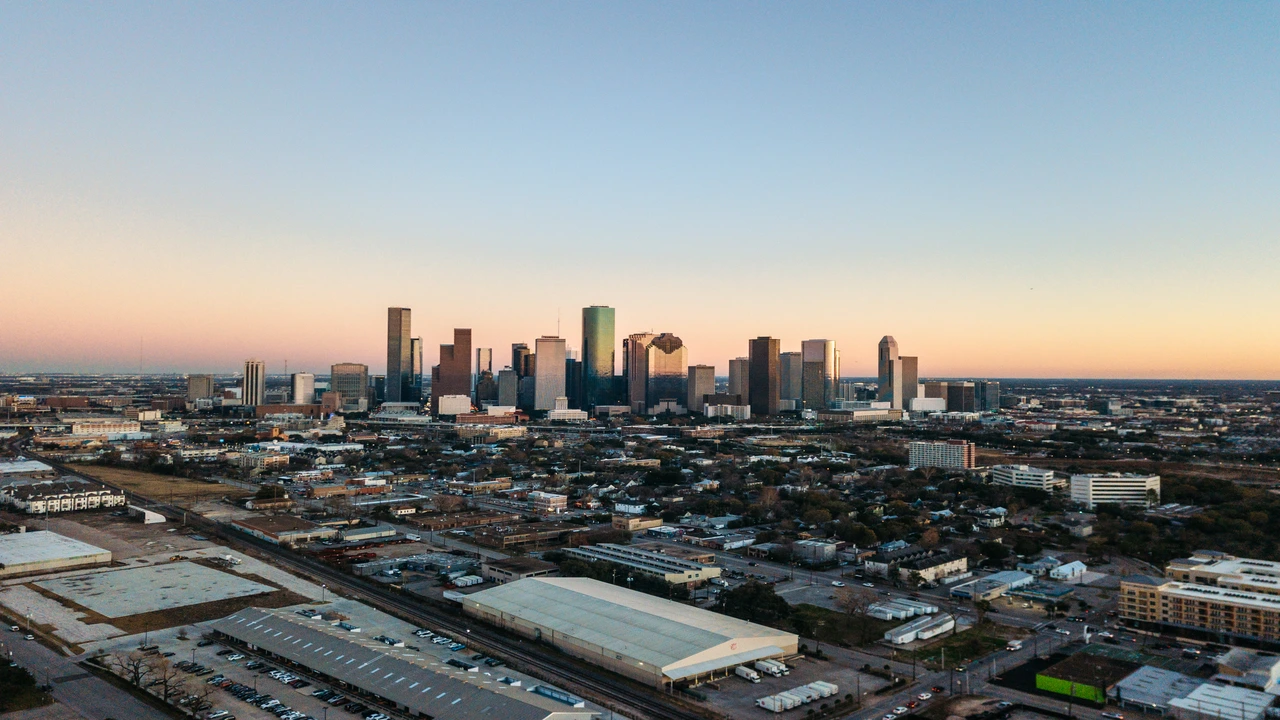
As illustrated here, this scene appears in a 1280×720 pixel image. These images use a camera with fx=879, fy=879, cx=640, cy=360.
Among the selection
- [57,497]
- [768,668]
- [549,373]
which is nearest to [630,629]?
[768,668]

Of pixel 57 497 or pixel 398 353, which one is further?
pixel 398 353

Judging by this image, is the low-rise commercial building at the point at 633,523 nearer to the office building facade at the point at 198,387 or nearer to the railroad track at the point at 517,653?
the railroad track at the point at 517,653

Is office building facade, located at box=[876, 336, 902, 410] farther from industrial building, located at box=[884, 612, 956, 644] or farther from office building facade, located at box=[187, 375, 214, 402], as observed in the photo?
industrial building, located at box=[884, 612, 956, 644]

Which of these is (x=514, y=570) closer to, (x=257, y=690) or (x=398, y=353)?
(x=257, y=690)

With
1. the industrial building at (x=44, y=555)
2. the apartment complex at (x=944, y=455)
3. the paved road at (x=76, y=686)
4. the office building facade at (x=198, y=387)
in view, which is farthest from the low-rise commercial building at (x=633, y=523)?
the office building facade at (x=198, y=387)

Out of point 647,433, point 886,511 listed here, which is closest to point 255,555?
point 886,511

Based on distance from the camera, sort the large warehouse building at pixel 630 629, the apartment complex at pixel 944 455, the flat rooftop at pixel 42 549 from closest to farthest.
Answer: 1. the large warehouse building at pixel 630 629
2. the flat rooftop at pixel 42 549
3. the apartment complex at pixel 944 455

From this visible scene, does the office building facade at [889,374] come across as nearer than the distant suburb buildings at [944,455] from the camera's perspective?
No
